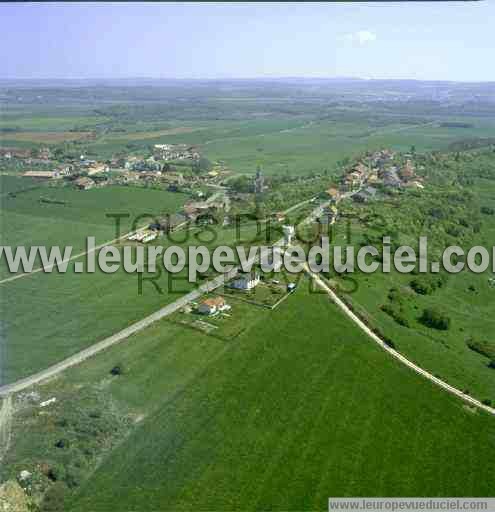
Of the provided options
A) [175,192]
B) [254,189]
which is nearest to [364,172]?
[254,189]

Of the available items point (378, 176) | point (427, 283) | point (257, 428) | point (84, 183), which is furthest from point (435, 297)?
point (84, 183)

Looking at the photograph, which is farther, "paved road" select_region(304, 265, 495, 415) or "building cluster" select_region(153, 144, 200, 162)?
"building cluster" select_region(153, 144, 200, 162)

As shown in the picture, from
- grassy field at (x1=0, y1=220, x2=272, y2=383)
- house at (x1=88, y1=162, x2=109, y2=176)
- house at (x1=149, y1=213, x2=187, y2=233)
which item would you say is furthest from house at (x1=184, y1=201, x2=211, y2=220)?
house at (x1=88, y1=162, x2=109, y2=176)

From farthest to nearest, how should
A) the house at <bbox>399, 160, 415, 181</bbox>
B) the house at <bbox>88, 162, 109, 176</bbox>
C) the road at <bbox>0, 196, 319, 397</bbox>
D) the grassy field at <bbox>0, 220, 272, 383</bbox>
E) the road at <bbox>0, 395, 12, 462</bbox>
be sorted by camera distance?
1. the house at <bbox>88, 162, 109, 176</bbox>
2. the house at <bbox>399, 160, 415, 181</bbox>
3. the grassy field at <bbox>0, 220, 272, 383</bbox>
4. the road at <bbox>0, 196, 319, 397</bbox>
5. the road at <bbox>0, 395, 12, 462</bbox>

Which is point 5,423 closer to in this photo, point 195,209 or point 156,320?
point 156,320

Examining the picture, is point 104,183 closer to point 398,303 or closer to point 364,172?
point 364,172

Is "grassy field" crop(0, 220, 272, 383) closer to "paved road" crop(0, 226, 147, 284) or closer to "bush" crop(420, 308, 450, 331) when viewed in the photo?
"paved road" crop(0, 226, 147, 284)
